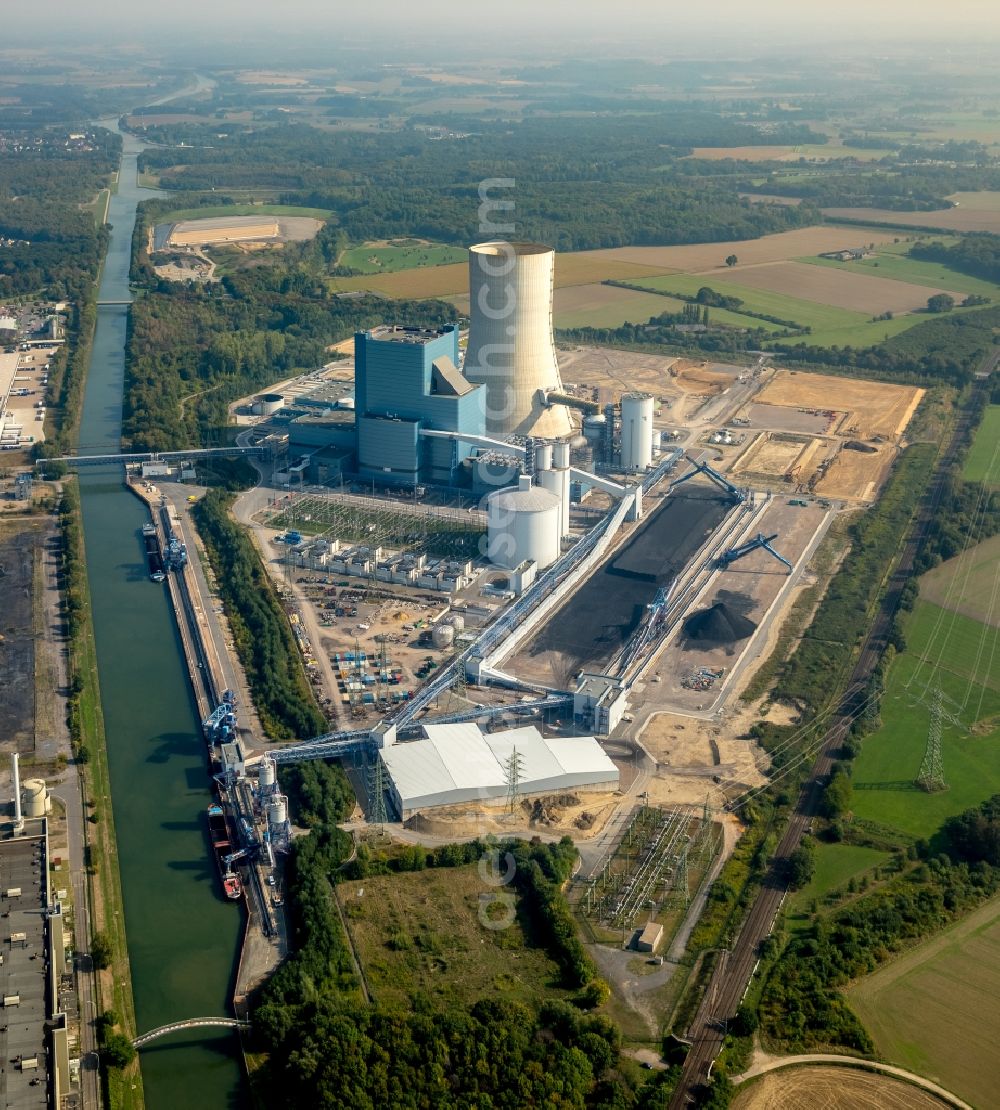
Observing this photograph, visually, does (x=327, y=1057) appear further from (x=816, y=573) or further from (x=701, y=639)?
(x=816, y=573)

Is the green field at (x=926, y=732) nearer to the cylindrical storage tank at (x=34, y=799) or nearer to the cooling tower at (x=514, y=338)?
the cooling tower at (x=514, y=338)

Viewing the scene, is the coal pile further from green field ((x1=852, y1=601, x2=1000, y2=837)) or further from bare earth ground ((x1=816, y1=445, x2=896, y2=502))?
bare earth ground ((x1=816, y1=445, x2=896, y2=502))

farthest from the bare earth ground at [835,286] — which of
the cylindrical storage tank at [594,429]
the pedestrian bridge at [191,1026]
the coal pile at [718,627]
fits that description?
the pedestrian bridge at [191,1026]

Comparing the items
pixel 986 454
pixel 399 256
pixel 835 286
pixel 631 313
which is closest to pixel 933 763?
pixel 986 454

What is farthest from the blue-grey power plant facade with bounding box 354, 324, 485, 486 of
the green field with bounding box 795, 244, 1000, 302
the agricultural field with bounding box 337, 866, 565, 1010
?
the green field with bounding box 795, 244, 1000, 302

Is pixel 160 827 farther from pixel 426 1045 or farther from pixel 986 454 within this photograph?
pixel 986 454

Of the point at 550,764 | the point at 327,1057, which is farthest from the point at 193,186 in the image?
the point at 327,1057
